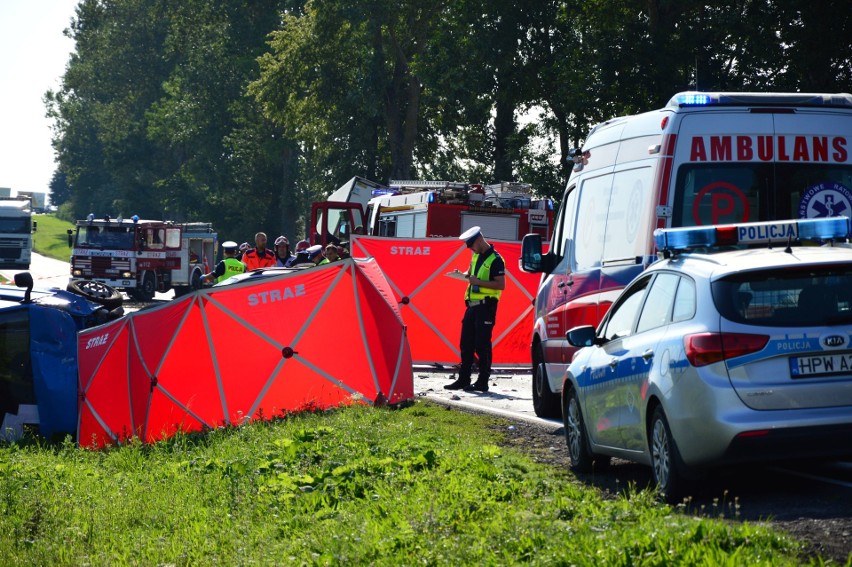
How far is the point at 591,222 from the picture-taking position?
1210 cm

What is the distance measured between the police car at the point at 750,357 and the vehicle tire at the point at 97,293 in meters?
9.34

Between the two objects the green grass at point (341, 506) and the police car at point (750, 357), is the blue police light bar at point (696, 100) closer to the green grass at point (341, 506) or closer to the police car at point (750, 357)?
the police car at point (750, 357)

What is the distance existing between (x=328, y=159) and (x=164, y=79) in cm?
4005

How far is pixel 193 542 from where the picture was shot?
888cm

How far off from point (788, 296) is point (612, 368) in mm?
1650

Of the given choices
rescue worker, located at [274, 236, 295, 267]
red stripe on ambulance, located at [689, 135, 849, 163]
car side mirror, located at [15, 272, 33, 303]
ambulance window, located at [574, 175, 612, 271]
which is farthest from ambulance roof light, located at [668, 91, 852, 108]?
rescue worker, located at [274, 236, 295, 267]

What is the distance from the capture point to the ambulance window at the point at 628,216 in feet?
34.6

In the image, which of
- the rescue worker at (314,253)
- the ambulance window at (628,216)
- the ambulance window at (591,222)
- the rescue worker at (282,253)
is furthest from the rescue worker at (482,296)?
the rescue worker at (282,253)

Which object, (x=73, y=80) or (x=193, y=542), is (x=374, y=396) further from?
(x=73, y=80)

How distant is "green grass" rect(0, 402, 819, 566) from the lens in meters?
6.32

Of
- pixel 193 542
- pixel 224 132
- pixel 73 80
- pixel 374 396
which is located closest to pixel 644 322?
pixel 193 542

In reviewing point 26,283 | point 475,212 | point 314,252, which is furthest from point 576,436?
point 475,212

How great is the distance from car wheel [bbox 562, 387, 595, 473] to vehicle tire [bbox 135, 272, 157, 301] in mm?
36134

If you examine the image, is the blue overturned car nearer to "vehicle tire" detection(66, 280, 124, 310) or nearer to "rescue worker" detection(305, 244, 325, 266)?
"vehicle tire" detection(66, 280, 124, 310)
